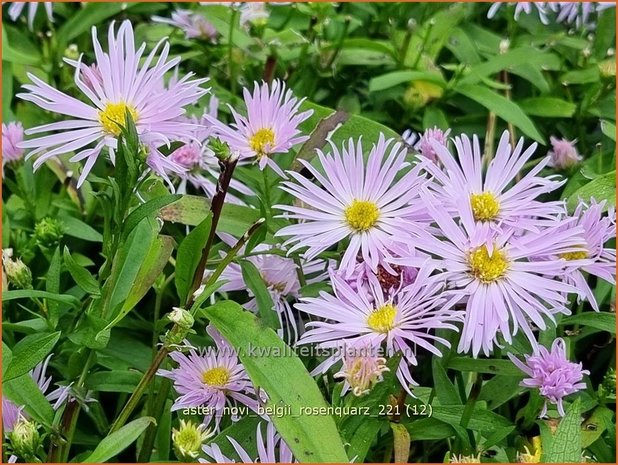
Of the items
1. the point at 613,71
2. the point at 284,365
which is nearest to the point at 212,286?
the point at 284,365

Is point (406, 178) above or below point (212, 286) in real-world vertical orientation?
above

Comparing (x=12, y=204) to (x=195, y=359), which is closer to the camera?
(x=195, y=359)

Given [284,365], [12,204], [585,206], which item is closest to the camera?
[284,365]

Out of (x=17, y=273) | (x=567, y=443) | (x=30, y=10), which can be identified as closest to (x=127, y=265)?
(x=17, y=273)

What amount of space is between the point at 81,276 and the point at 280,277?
0.57ft

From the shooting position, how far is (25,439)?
580 mm

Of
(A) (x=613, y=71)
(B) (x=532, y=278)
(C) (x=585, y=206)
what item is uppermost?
(A) (x=613, y=71)

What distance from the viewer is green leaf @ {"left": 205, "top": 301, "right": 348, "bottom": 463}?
530mm

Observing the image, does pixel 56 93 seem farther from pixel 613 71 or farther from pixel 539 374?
pixel 613 71

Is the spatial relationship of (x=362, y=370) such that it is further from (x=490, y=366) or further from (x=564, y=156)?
(x=564, y=156)

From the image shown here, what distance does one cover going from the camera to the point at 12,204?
862 mm

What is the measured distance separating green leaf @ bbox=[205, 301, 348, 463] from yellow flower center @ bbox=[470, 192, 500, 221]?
19 centimetres

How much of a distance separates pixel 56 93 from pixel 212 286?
0.20m

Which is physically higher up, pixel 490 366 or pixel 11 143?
pixel 11 143
